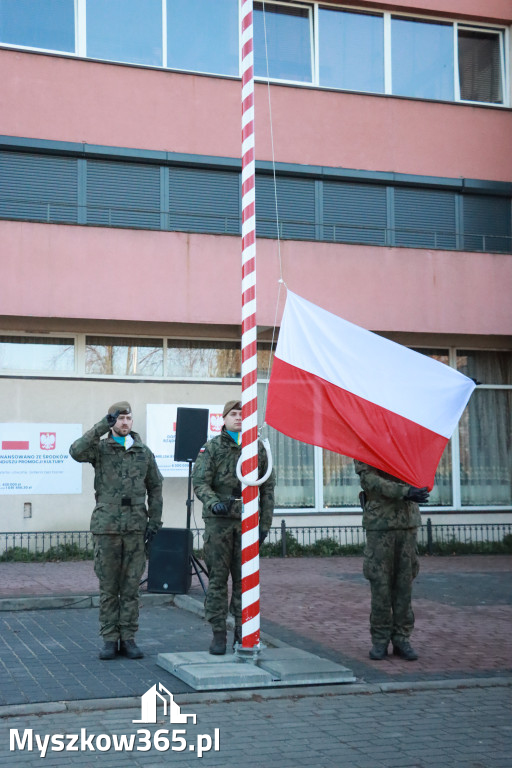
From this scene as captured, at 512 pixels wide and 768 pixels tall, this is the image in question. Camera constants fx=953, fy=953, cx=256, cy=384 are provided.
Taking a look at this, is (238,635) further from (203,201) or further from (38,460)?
(203,201)

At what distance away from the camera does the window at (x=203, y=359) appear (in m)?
19.1

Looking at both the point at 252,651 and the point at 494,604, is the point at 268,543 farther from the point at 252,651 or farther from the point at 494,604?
the point at 252,651

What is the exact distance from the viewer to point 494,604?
1223cm

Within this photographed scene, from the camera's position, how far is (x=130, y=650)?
8242 millimetres

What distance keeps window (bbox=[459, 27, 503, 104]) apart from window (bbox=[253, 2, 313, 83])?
354cm

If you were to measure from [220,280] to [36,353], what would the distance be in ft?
12.4

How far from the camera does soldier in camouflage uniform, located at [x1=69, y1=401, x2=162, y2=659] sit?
26.7 ft

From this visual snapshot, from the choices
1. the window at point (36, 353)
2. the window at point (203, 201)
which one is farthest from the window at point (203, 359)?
the window at point (203, 201)

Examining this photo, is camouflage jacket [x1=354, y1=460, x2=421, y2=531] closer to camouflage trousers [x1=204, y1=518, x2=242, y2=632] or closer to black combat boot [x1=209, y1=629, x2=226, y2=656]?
camouflage trousers [x1=204, y1=518, x2=242, y2=632]

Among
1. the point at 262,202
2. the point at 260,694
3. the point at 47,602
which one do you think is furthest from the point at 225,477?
the point at 262,202

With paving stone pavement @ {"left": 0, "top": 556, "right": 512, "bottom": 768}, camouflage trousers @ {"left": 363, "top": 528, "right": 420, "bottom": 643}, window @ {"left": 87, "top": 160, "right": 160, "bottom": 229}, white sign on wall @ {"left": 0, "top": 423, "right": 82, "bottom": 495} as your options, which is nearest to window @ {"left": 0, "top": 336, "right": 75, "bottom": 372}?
white sign on wall @ {"left": 0, "top": 423, "right": 82, "bottom": 495}

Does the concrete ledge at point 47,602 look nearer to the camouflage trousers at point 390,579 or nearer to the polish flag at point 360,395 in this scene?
the camouflage trousers at point 390,579

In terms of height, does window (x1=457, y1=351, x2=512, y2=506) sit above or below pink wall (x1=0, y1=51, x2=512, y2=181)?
below

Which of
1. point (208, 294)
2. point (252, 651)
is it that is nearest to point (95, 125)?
point (208, 294)
